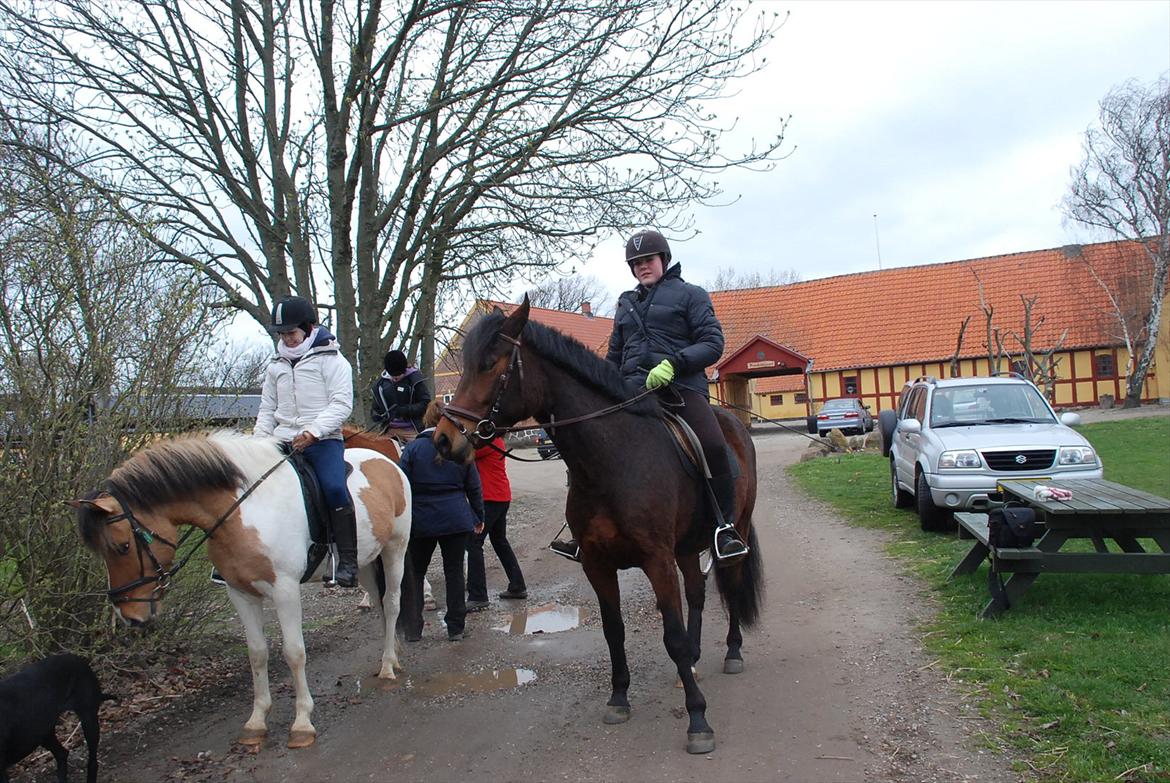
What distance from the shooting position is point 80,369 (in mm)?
4887

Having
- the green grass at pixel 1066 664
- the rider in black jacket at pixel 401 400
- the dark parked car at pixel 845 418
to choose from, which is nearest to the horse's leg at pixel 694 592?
the green grass at pixel 1066 664

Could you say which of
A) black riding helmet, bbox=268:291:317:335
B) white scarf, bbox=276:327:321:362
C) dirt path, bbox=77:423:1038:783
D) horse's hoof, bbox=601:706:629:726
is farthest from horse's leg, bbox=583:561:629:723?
black riding helmet, bbox=268:291:317:335

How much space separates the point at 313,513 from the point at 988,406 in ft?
28.8

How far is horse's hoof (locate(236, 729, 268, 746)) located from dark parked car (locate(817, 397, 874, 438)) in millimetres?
25048

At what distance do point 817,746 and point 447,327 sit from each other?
10883mm

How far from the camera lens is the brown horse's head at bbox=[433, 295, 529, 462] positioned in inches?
155

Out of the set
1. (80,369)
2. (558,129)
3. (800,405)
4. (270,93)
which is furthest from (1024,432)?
(800,405)

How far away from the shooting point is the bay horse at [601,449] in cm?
414

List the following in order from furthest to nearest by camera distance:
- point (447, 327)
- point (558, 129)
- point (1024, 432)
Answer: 1. point (447, 327)
2. point (558, 129)
3. point (1024, 432)

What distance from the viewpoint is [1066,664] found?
4.85 metres

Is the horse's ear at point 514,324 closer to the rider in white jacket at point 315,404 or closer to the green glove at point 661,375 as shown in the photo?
the green glove at point 661,375

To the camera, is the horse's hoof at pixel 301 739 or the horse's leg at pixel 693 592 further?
the horse's leg at pixel 693 592

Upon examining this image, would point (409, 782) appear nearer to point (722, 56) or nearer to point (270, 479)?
point (270, 479)

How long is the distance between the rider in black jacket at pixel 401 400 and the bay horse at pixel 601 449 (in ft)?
12.4
